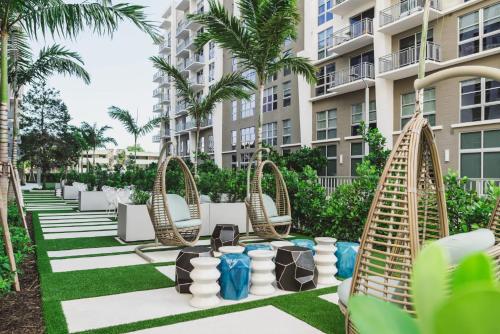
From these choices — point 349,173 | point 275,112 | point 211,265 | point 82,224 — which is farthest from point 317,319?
point 275,112

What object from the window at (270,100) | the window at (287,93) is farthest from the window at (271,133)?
the window at (287,93)

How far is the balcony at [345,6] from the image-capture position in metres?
18.6

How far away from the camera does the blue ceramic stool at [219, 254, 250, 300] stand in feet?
12.3

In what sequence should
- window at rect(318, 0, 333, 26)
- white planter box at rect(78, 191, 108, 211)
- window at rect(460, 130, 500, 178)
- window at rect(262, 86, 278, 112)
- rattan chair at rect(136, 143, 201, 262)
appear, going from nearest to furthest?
rattan chair at rect(136, 143, 201, 262) < white planter box at rect(78, 191, 108, 211) < window at rect(460, 130, 500, 178) < window at rect(318, 0, 333, 26) < window at rect(262, 86, 278, 112)

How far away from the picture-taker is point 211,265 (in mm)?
3604

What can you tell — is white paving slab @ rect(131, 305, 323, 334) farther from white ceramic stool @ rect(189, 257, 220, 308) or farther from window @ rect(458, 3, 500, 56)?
window @ rect(458, 3, 500, 56)

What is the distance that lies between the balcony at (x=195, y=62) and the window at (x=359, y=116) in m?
18.6

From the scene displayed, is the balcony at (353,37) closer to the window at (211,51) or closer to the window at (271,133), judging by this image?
the window at (271,133)

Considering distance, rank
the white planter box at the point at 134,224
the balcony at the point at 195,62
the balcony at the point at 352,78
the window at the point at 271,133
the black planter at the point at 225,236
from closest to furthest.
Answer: the black planter at the point at 225,236
the white planter box at the point at 134,224
the balcony at the point at 352,78
the window at the point at 271,133
the balcony at the point at 195,62

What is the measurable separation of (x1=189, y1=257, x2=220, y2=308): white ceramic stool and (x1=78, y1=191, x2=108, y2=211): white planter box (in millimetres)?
9277

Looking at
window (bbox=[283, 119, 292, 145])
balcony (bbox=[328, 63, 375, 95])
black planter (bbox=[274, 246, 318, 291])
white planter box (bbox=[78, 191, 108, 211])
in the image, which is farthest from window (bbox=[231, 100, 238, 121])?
black planter (bbox=[274, 246, 318, 291])

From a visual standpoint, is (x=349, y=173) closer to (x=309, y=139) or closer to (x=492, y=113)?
(x=309, y=139)

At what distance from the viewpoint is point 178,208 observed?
21.3ft

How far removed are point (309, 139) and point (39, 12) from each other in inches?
676
